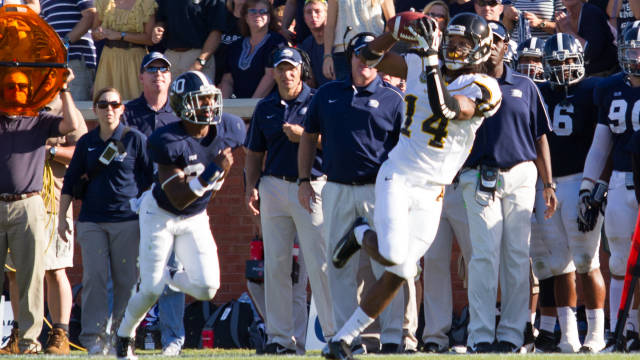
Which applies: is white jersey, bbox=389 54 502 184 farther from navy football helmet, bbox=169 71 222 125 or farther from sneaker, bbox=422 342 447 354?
sneaker, bbox=422 342 447 354

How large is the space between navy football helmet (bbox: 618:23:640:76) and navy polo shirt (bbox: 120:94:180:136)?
3565 mm

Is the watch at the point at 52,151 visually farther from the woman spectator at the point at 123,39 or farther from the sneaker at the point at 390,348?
the sneaker at the point at 390,348

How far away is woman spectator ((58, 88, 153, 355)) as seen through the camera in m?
8.13

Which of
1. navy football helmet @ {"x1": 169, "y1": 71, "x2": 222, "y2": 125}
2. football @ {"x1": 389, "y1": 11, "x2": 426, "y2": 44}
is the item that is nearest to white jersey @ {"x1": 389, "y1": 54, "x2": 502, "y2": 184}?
football @ {"x1": 389, "y1": 11, "x2": 426, "y2": 44}

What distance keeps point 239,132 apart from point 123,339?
1.68 meters

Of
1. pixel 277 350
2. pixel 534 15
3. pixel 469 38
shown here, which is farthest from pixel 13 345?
pixel 534 15

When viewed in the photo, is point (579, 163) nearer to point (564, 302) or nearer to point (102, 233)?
point (564, 302)

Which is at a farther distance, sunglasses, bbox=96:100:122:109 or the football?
sunglasses, bbox=96:100:122:109

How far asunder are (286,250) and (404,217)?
2.07 meters

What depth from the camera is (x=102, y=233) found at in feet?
26.8

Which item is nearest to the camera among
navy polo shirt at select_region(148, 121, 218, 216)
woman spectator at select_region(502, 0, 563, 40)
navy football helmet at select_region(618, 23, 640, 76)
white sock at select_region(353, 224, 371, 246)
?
white sock at select_region(353, 224, 371, 246)

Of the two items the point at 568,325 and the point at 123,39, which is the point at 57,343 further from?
the point at 568,325

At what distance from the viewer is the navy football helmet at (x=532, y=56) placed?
853 centimetres

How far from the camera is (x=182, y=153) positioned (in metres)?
6.99
